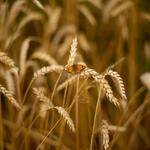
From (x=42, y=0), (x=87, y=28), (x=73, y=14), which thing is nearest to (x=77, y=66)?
(x=73, y=14)

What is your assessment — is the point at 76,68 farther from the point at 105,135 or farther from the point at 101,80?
the point at 105,135

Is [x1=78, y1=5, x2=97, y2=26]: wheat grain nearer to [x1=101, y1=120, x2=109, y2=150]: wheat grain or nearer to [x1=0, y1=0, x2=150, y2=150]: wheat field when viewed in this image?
[x1=0, y1=0, x2=150, y2=150]: wheat field

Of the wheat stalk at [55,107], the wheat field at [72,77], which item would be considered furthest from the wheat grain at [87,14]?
the wheat stalk at [55,107]

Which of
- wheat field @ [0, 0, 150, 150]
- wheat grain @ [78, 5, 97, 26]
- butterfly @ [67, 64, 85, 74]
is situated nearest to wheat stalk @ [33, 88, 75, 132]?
wheat field @ [0, 0, 150, 150]

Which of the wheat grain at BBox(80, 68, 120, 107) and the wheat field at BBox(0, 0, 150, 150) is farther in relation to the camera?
A: the wheat field at BBox(0, 0, 150, 150)

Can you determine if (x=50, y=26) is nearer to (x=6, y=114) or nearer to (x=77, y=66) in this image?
(x=6, y=114)

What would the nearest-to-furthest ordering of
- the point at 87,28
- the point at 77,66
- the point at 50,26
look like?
the point at 77,66
the point at 50,26
the point at 87,28

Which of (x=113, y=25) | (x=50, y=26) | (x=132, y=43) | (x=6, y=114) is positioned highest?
(x=113, y=25)

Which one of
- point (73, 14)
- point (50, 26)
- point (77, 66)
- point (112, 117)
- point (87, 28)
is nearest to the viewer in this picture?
point (77, 66)
